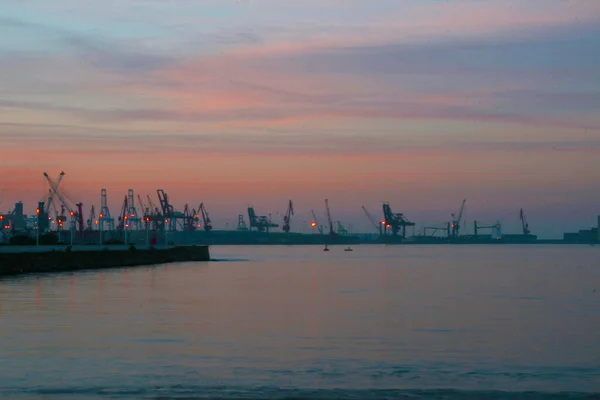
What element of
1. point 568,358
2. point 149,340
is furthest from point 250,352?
point 568,358

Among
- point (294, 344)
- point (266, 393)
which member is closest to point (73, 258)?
point (294, 344)

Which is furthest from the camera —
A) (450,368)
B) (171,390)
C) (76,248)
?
(76,248)

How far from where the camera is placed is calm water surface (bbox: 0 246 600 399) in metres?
18.7

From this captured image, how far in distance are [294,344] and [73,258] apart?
161 ft

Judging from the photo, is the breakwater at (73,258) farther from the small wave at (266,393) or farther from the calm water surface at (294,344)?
the small wave at (266,393)

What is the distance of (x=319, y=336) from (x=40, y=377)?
10197mm

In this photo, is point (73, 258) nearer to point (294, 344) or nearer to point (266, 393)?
point (294, 344)

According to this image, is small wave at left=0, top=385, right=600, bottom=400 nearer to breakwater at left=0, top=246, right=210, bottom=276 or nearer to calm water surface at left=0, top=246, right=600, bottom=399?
calm water surface at left=0, top=246, right=600, bottom=399

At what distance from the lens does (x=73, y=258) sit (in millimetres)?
71750

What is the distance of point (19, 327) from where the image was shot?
93.5ft

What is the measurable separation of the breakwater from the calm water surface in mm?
14510

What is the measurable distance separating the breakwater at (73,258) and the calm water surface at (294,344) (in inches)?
571

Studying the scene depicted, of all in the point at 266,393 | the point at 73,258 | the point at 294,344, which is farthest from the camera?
the point at 73,258

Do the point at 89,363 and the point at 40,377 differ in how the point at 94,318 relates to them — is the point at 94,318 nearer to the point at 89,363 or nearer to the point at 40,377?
the point at 89,363
